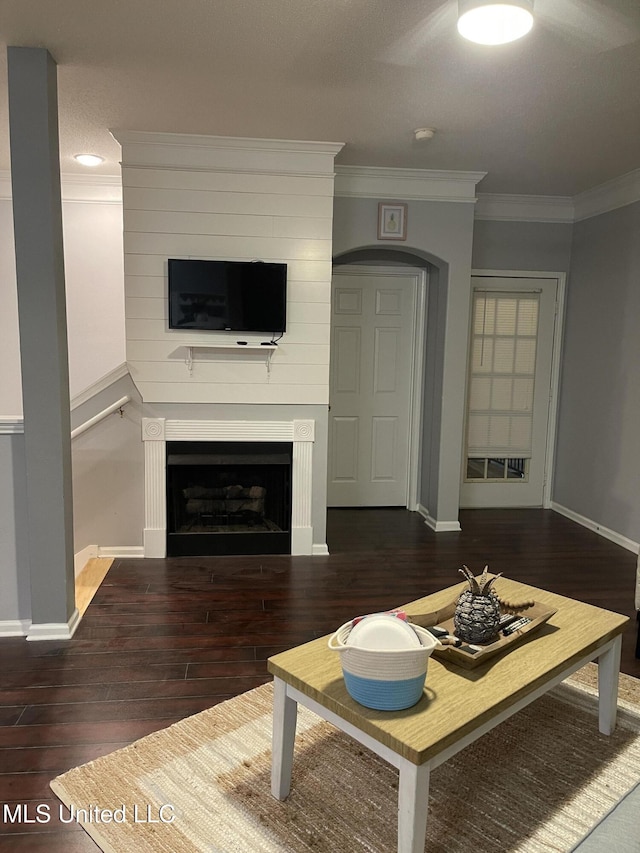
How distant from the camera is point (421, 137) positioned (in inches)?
145

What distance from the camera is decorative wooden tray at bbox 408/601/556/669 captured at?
1.83 meters

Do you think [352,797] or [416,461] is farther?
[416,461]

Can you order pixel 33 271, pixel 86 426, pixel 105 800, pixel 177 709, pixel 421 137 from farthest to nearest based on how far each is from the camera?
pixel 86 426 < pixel 421 137 < pixel 33 271 < pixel 177 709 < pixel 105 800

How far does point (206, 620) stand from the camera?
321 cm

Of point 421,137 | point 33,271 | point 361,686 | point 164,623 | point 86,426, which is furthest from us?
point 86,426

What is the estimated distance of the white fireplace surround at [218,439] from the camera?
4.10m

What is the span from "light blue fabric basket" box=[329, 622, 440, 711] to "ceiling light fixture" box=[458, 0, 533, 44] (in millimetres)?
2112

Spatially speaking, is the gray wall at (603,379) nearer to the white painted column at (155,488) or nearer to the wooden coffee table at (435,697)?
the wooden coffee table at (435,697)

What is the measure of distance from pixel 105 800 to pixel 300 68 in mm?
2991

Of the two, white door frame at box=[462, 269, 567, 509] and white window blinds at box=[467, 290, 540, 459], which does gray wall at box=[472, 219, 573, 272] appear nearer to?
white door frame at box=[462, 269, 567, 509]

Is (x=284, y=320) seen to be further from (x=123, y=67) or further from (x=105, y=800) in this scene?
(x=105, y=800)

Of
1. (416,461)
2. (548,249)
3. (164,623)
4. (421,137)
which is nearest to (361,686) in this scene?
(164,623)

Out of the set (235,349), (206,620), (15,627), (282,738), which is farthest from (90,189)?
(282,738)

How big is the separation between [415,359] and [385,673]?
4076 millimetres
